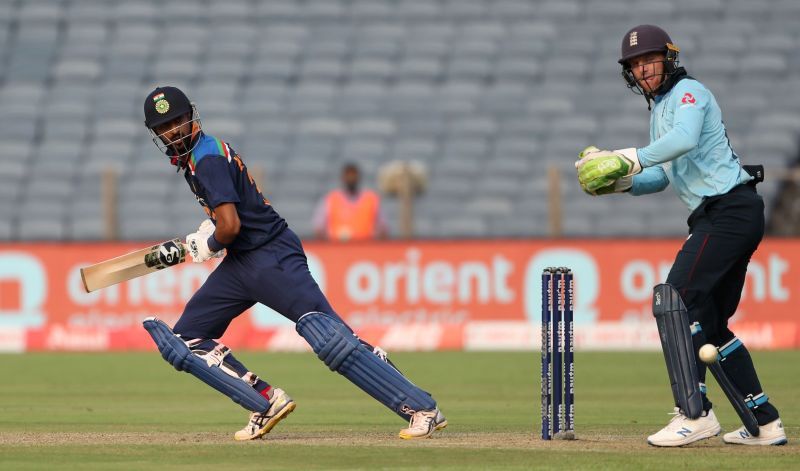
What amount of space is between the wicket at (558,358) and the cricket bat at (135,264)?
203 cm

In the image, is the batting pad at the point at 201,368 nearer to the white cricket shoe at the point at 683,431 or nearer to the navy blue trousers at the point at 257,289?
the navy blue trousers at the point at 257,289

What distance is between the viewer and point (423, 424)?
776 centimetres

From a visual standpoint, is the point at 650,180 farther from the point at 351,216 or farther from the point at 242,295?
the point at 351,216

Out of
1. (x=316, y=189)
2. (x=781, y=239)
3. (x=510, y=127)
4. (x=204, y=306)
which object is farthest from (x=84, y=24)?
(x=204, y=306)

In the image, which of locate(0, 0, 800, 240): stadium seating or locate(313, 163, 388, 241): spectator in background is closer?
locate(313, 163, 388, 241): spectator in background

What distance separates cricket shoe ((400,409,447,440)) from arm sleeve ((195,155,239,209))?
59.5 inches

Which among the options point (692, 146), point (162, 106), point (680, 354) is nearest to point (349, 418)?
point (162, 106)

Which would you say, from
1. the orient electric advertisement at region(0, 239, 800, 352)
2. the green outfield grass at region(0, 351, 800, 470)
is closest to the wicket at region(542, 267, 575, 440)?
the green outfield grass at region(0, 351, 800, 470)

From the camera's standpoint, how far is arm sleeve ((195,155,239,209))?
7.70 meters

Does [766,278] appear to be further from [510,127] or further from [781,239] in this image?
[510,127]

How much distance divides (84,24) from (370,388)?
1773 cm

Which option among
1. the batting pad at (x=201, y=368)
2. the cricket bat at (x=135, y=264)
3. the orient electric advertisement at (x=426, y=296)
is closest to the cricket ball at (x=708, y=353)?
the batting pad at (x=201, y=368)

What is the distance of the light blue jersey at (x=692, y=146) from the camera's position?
7.30m

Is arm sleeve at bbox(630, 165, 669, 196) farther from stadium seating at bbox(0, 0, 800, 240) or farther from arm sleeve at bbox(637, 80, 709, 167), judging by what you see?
stadium seating at bbox(0, 0, 800, 240)
